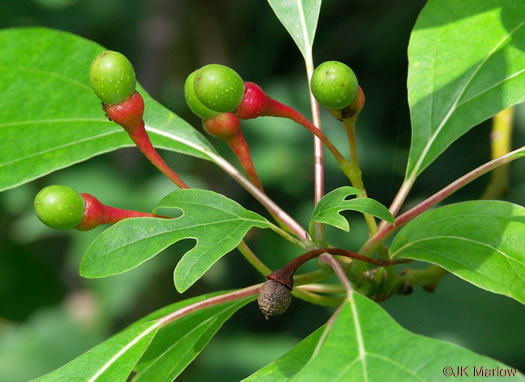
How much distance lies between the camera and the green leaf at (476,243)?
1172 mm

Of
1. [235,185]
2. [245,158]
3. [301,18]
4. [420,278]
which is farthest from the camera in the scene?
[235,185]

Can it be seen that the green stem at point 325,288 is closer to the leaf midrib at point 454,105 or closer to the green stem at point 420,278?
the green stem at point 420,278

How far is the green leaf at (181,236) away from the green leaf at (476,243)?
0.28 metres

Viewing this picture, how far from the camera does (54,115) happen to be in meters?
1.67

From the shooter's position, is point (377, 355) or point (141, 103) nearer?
point (377, 355)

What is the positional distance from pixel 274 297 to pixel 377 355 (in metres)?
0.19

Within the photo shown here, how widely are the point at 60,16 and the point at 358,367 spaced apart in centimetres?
278

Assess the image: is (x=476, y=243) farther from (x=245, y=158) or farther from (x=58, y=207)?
(x=58, y=207)

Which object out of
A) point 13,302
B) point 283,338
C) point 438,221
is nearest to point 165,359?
point 438,221

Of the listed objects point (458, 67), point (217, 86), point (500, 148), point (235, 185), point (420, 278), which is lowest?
point (235, 185)

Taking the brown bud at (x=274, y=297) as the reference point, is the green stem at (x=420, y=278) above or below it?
below

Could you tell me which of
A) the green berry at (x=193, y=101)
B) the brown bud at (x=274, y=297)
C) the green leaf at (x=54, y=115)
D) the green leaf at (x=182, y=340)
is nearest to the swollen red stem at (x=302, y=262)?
the brown bud at (x=274, y=297)

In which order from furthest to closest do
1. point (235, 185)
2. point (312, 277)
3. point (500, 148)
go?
point (235, 185) → point (500, 148) → point (312, 277)

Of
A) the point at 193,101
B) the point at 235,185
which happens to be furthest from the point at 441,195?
the point at 235,185
